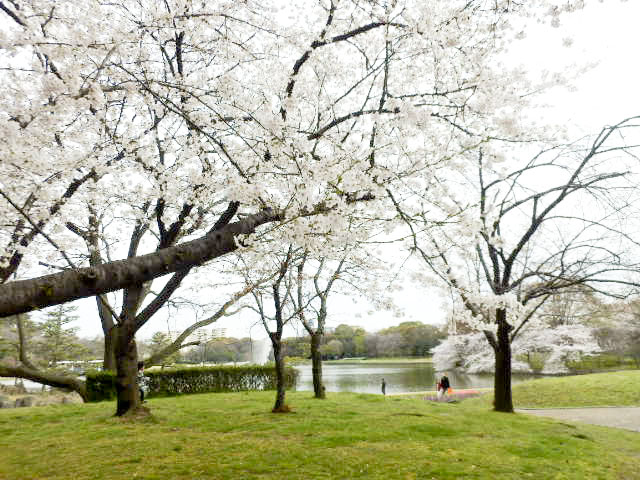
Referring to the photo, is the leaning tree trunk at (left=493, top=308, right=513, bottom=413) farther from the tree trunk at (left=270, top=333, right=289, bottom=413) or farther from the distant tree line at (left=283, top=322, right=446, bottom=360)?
the distant tree line at (left=283, top=322, right=446, bottom=360)

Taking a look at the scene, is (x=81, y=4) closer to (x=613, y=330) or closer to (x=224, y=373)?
(x=224, y=373)

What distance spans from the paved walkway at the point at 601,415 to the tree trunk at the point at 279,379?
284 inches

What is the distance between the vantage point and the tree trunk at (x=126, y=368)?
8.24m

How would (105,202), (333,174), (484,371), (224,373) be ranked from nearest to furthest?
1. (333,174)
2. (105,202)
3. (224,373)
4. (484,371)

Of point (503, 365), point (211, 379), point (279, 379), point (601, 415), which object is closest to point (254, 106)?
point (279, 379)

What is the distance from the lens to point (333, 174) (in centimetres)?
411

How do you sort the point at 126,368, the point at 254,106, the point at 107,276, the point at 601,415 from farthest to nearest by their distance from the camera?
the point at 601,415 < the point at 126,368 < the point at 254,106 < the point at 107,276

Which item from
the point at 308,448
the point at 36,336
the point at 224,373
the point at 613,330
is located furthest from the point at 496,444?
the point at 613,330

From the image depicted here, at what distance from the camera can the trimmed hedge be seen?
1639cm

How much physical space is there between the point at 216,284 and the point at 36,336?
19.0 m

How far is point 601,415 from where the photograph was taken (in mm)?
11867

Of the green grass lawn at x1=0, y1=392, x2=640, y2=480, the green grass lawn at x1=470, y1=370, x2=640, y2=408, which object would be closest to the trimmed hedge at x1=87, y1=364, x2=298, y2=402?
the green grass lawn at x1=0, y1=392, x2=640, y2=480

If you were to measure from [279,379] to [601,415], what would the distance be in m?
9.20

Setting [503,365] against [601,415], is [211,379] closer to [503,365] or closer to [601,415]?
[503,365]
